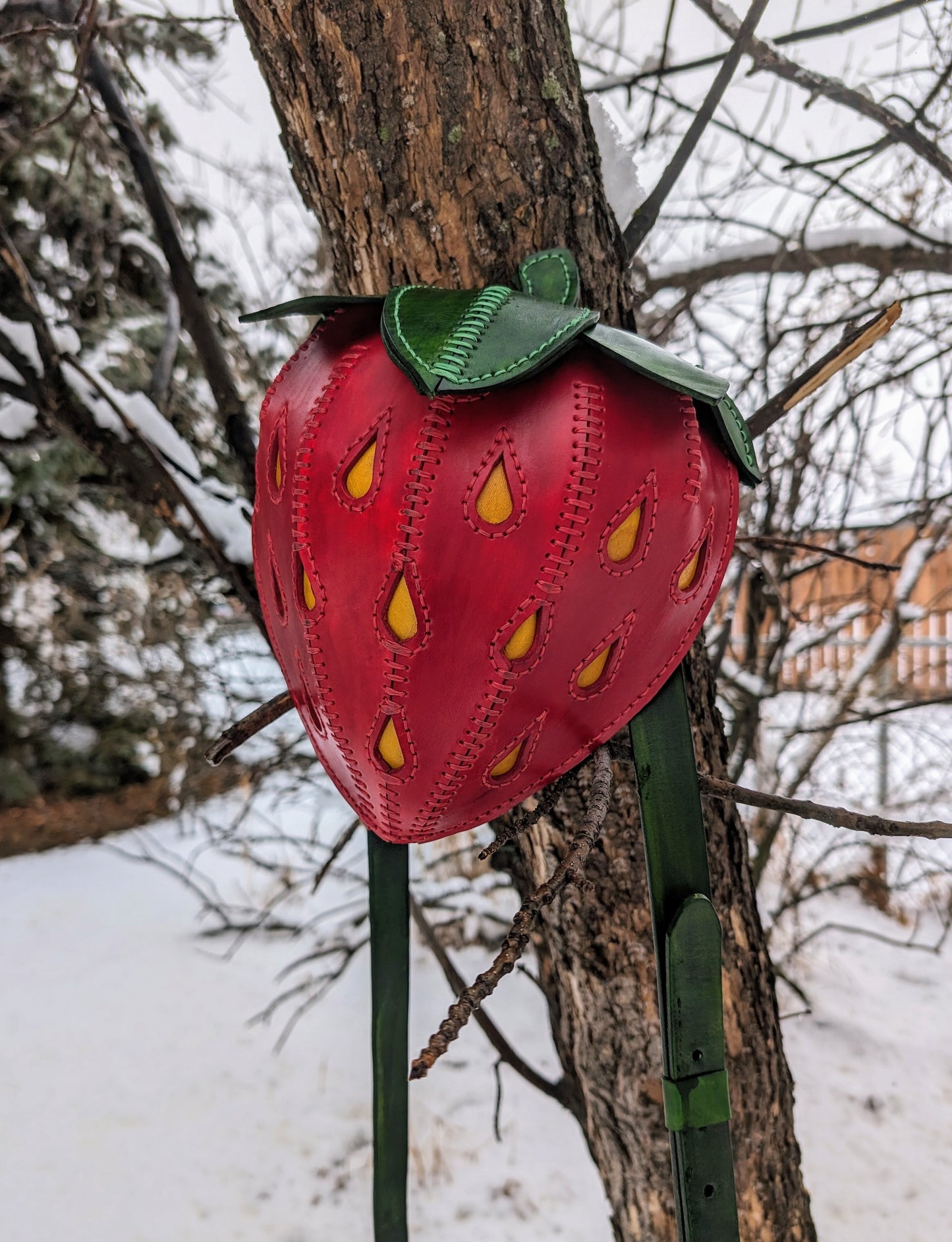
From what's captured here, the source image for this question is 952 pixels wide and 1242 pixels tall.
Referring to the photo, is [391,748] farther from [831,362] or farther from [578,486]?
[831,362]

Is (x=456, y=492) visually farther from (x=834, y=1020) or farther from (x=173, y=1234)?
(x=834, y=1020)

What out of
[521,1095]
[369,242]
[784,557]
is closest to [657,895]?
[369,242]

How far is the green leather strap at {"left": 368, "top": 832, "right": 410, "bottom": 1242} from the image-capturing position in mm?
464

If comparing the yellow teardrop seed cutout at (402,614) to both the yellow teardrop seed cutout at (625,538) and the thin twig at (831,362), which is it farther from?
the thin twig at (831,362)

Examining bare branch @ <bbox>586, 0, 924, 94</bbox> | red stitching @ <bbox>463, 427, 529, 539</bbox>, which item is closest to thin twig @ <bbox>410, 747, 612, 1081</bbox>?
red stitching @ <bbox>463, 427, 529, 539</bbox>

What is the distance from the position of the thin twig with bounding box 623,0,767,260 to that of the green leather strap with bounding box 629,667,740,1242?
428 millimetres

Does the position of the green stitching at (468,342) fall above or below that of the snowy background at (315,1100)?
above

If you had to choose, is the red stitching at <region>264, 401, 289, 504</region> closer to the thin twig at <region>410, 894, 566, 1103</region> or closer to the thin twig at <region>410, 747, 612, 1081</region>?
the thin twig at <region>410, 747, 612, 1081</region>

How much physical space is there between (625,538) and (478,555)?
7 centimetres

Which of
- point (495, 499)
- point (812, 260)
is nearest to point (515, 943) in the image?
point (495, 499)

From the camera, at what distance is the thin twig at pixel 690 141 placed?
25.3 inches

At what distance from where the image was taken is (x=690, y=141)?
0.65 m

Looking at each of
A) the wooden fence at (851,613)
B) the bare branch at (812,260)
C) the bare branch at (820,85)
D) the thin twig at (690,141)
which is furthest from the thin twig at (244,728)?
the bare branch at (812,260)

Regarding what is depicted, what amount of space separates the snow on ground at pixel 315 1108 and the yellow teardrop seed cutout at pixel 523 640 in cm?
134
